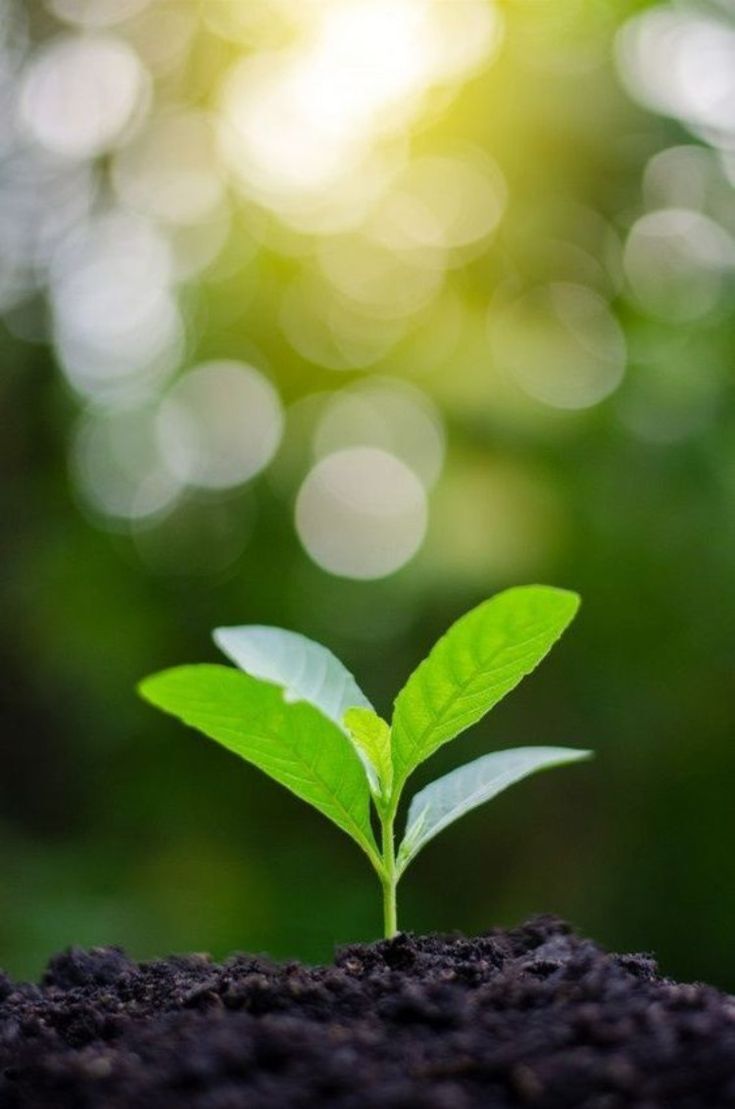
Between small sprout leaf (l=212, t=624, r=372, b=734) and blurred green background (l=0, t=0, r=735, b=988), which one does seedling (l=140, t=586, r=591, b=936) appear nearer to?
small sprout leaf (l=212, t=624, r=372, b=734)

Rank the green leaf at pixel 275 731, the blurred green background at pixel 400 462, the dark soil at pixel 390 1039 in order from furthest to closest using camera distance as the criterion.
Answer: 1. the blurred green background at pixel 400 462
2. the green leaf at pixel 275 731
3. the dark soil at pixel 390 1039

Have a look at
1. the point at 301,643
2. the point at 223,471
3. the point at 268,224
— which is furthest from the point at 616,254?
the point at 301,643

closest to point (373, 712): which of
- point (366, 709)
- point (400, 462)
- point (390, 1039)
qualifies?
point (366, 709)

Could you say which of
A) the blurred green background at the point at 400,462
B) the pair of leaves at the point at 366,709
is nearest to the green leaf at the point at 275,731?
→ the pair of leaves at the point at 366,709

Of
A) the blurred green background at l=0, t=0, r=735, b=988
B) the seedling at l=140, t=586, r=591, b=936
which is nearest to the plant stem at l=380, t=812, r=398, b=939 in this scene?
the seedling at l=140, t=586, r=591, b=936

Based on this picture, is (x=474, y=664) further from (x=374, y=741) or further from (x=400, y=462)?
(x=400, y=462)

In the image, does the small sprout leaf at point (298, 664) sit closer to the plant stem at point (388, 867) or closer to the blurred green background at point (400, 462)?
the plant stem at point (388, 867)
